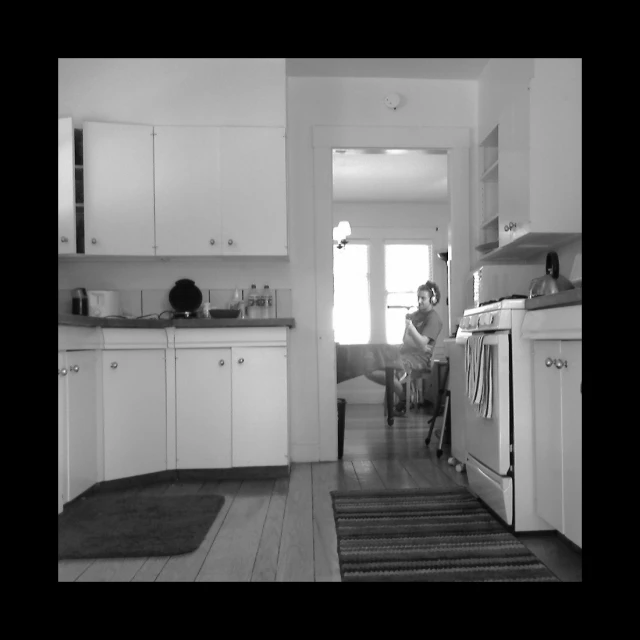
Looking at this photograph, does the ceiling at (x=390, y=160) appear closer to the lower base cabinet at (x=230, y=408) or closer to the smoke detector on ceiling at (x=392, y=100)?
the smoke detector on ceiling at (x=392, y=100)

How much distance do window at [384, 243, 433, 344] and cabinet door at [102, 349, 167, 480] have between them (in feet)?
15.8

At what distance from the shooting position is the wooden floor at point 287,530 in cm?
179

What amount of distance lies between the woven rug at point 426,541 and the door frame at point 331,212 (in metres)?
1.03

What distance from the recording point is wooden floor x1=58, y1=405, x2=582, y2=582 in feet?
5.88

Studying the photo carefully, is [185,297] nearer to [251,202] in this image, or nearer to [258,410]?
[251,202]

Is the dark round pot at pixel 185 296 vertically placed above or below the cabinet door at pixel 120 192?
below

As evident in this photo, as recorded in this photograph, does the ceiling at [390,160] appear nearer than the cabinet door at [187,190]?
No

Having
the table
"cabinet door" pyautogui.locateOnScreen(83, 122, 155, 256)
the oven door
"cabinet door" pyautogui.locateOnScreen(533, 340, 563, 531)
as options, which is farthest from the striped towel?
the table

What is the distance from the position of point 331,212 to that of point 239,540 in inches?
90.1

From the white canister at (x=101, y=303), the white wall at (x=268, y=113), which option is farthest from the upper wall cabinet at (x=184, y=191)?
the white canister at (x=101, y=303)
